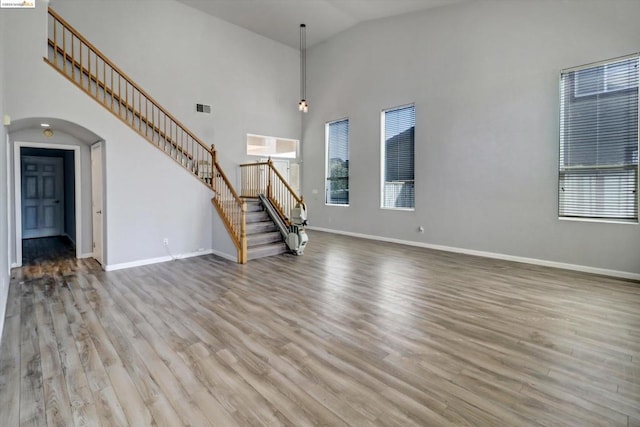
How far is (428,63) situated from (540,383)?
21.8ft

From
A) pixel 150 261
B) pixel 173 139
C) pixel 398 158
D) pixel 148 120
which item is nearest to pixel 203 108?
pixel 173 139

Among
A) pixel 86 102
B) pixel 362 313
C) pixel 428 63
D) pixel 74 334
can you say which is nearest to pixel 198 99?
pixel 86 102

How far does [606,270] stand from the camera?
4879mm

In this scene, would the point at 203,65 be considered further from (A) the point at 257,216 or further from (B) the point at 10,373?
(B) the point at 10,373

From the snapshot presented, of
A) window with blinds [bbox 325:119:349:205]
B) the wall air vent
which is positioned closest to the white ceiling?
the wall air vent

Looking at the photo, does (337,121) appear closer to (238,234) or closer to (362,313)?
(238,234)

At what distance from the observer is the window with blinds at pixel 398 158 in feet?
24.6

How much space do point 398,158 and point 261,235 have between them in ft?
12.7

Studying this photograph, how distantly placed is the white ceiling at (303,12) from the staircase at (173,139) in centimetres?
279

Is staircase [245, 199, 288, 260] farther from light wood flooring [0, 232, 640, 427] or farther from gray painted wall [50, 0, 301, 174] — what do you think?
gray painted wall [50, 0, 301, 174]

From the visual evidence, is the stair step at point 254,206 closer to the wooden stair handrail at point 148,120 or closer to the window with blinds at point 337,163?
the wooden stair handrail at point 148,120

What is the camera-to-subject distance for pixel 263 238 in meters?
6.43

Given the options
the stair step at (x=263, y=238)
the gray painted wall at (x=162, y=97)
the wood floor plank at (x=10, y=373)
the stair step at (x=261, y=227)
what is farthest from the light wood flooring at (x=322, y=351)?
the stair step at (x=261, y=227)

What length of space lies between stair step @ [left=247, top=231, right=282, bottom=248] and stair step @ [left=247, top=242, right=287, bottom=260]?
0.09 metres
